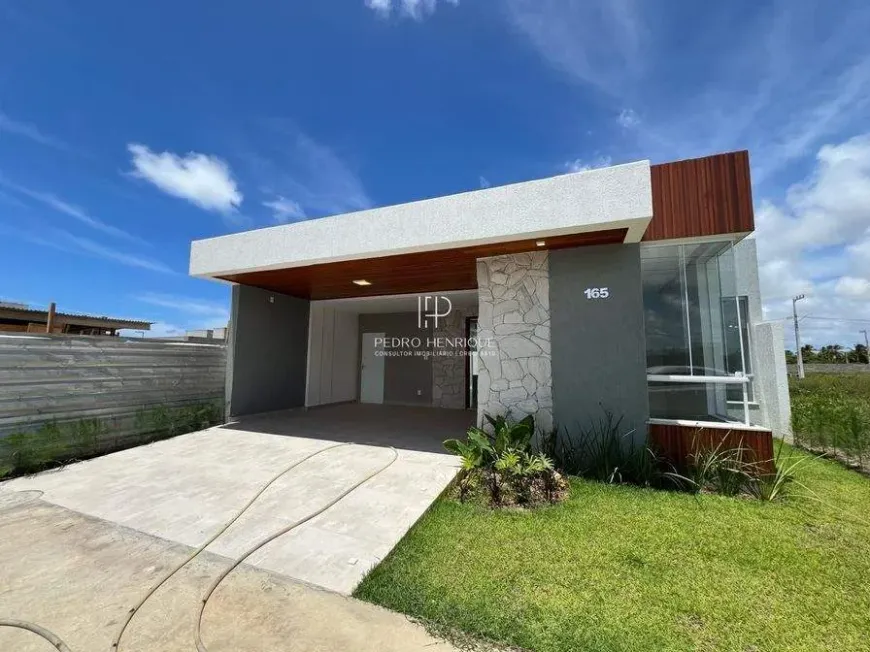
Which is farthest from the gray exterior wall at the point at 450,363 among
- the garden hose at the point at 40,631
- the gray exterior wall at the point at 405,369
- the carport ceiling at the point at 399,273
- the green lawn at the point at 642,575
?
the garden hose at the point at 40,631

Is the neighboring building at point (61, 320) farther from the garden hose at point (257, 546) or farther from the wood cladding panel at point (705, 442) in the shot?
the wood cladding panel at point (705, 442)

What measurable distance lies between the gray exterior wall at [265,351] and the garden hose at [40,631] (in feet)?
20.7

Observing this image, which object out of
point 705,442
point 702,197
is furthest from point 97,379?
point 702,197

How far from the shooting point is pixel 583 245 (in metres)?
5.65

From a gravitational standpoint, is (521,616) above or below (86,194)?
below

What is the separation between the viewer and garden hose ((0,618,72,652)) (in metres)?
2.17

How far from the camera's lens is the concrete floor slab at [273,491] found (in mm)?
3291

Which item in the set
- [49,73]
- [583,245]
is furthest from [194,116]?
[583,245]

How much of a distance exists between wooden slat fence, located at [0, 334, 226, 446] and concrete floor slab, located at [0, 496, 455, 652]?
311cm

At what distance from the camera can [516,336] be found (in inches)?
238

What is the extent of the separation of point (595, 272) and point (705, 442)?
268 cm

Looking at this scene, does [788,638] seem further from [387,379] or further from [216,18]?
[387,379]

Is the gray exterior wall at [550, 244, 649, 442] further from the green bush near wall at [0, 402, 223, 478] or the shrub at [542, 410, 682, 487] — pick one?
the green bush near wall at [0, 402, 223, 478]

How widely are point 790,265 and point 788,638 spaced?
41.7m
